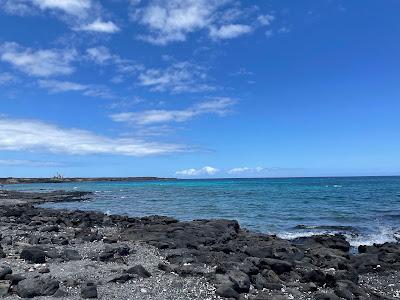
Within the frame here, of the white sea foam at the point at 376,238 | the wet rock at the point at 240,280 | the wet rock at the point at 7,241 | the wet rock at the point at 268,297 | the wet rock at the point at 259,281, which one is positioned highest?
the wet rock at the point at 7,241

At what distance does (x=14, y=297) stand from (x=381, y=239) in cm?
2056

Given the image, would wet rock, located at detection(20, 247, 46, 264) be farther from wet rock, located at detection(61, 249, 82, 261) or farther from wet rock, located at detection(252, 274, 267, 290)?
wet rock, located at detection(252, 274, 267, 290)

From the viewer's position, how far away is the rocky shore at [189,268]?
1130 cm

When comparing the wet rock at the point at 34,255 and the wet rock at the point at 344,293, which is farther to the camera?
the wet rock at the point at 34,255

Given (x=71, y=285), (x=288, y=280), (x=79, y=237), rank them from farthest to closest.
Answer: (x=79, y=237)
(x=288, y=280)
(x=71, y=285)

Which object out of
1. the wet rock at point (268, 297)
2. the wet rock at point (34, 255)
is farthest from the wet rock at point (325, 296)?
the wet rock at point (34, 255)

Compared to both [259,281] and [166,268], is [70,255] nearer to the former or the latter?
[166,268]

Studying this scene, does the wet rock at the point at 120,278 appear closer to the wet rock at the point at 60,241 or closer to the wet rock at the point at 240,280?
the wet rock at the point at 240,280

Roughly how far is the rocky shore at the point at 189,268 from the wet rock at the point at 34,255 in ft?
0.11

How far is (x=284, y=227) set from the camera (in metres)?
29.5

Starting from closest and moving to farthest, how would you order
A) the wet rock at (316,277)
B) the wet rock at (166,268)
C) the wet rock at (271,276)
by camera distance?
the wet rock at (271,276)
the wet rock at (316,277)
the wet rock at (166,268)

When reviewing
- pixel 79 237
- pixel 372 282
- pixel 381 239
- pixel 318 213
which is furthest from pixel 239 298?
pixel 318 213

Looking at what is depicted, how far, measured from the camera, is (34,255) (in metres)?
14.5

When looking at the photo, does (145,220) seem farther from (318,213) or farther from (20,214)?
(318,213)
